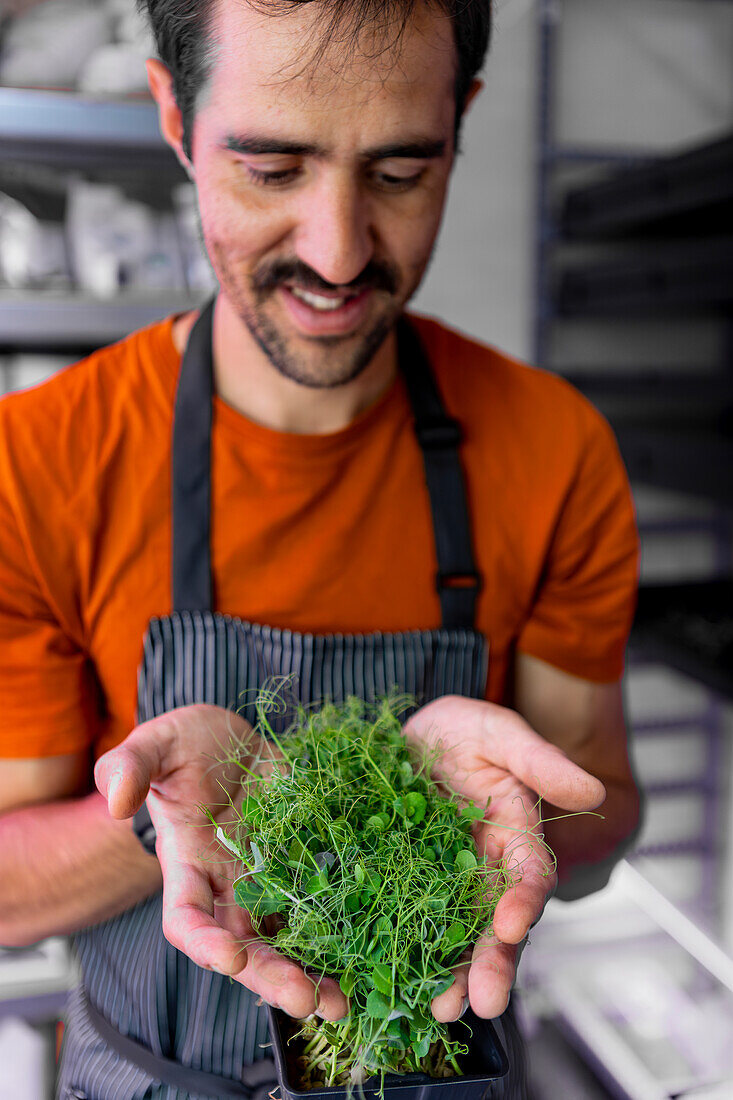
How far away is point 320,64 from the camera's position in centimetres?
61

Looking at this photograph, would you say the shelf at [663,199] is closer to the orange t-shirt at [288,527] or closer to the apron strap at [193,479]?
the orange t-shirt at [288,527]

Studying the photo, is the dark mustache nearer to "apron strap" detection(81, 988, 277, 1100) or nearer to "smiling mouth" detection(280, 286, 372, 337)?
"smiling mouth" detection(280, 286, 372, 337)

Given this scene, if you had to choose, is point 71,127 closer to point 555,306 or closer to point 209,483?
point 209,483

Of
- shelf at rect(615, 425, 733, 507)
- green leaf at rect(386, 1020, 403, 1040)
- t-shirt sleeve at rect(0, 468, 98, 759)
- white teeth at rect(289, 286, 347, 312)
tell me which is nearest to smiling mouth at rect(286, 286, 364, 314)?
white teeth at rect(289, 286, 347, 312)

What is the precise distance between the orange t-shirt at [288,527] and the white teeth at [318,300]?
0.14 metres

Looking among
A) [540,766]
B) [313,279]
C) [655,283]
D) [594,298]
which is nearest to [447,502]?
[313,279]

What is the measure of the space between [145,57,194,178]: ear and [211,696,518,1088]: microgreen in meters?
0.49

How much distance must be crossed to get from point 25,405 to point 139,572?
0.17m

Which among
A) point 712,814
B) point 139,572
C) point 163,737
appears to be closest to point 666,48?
point 712,814

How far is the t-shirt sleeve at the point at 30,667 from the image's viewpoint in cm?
74

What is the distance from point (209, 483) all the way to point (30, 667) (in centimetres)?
21

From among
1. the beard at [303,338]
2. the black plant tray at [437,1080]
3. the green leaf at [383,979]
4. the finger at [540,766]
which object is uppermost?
the beard at [303,338]

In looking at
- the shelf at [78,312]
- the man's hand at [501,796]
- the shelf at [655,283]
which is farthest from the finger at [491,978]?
the shelf at [655,283]

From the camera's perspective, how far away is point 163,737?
1.89 feet
